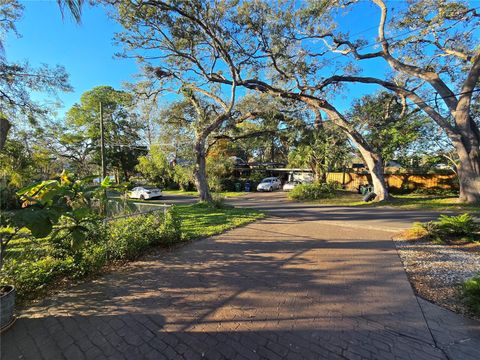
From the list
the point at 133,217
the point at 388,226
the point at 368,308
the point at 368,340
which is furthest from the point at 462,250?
the point at 133,217

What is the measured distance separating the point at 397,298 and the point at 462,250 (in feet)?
12.1

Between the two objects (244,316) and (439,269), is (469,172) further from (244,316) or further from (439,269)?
(244,316)

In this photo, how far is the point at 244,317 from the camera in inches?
116

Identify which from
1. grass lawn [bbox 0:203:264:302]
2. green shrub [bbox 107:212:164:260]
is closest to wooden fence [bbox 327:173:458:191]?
green shrub [bbox 107:212:164:260]

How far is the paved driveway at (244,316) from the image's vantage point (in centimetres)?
238

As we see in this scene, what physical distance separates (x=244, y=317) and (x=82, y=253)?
315 cm

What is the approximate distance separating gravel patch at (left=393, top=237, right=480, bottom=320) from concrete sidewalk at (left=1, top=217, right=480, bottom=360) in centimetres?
23

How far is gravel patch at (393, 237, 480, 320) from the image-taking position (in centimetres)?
348

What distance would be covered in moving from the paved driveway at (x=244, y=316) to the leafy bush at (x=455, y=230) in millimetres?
2467

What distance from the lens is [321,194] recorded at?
18406 mm

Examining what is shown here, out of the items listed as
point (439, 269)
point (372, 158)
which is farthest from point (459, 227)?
point (372, 158)

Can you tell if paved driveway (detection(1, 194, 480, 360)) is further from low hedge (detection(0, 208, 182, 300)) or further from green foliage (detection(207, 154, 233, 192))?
green foliage (detection(207, 154, 233, 192))

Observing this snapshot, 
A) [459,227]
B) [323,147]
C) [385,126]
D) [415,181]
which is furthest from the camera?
[415,181]

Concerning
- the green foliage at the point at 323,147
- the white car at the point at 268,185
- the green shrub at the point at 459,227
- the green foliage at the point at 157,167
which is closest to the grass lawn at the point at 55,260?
the green shrub at the point at 459,227
